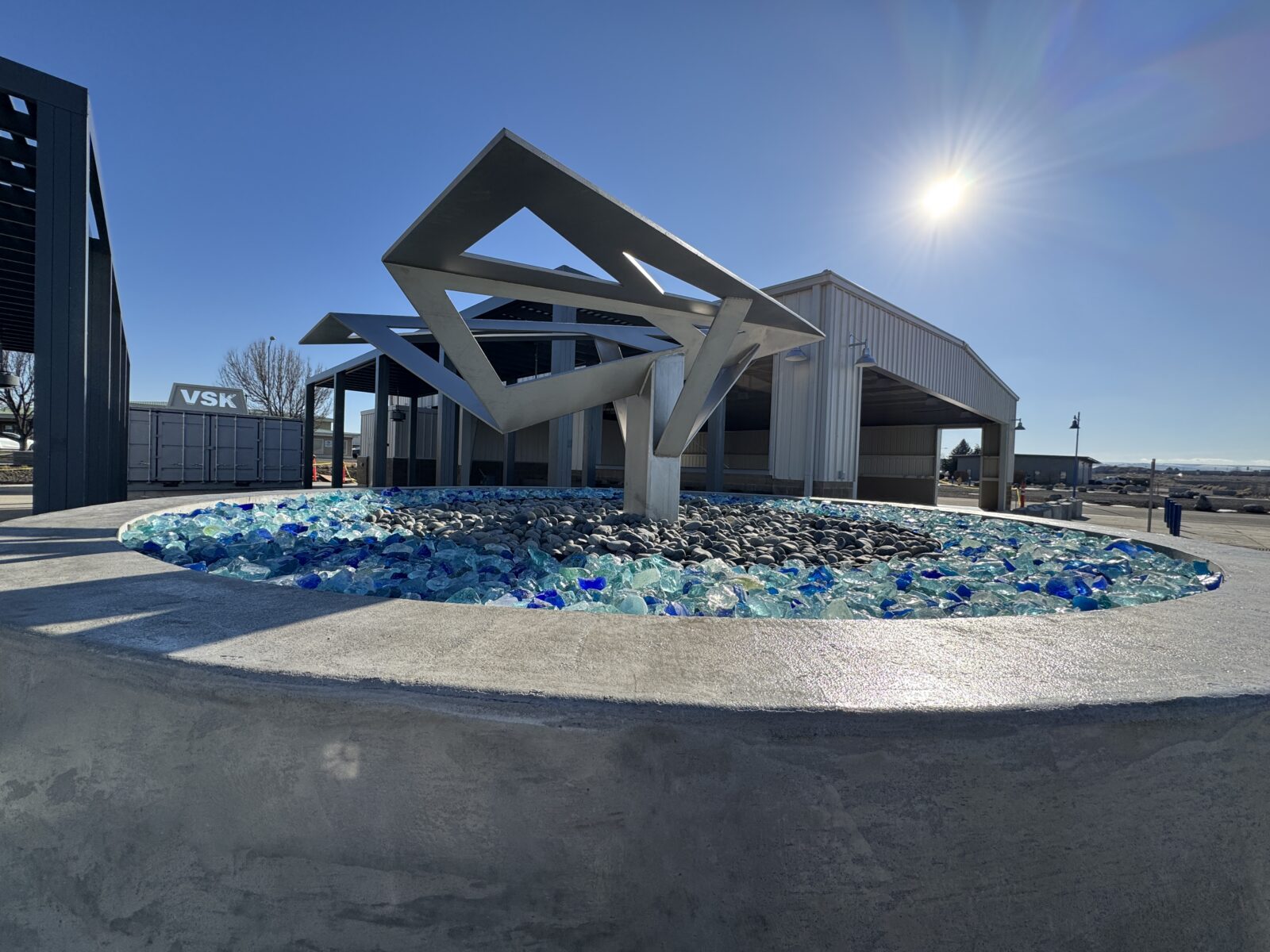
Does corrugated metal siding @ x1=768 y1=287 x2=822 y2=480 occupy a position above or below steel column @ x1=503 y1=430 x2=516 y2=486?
above

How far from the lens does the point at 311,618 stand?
6.23 ft

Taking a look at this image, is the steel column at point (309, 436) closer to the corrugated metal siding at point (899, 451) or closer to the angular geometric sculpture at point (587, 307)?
the angular geometric sculpture at point (587, 307)

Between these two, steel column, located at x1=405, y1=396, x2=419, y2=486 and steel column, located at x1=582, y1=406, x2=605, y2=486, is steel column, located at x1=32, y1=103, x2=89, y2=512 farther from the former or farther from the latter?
steel column, located at x1=405, y1=396, x2=419, y2=486

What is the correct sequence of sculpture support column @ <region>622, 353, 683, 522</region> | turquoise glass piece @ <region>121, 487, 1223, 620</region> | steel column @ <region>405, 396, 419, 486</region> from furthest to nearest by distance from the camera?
steel column @ <region>405, 396, 419, 486</region>
sculpture support column @ <region>622, 353, 683, 522</region>
turquoise glass piece @ <region>121, 487, 1223, 620</region>

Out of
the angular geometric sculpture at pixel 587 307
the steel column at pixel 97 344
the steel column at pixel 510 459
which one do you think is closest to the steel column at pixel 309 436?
the steel column at pixel 510 459

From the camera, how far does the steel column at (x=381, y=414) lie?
15609 millimetres

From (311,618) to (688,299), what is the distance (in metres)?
4.94

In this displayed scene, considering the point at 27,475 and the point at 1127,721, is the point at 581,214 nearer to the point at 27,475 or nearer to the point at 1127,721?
the point at 1127,721

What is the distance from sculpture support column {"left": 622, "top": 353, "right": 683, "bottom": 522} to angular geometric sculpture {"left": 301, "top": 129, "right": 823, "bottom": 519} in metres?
0.02

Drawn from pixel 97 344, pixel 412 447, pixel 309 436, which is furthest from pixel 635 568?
pixel 412 447

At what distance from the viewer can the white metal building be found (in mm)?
13055

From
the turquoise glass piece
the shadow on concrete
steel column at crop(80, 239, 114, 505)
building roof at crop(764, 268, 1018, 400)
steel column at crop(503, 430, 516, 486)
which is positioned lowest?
the turquoise glass piece

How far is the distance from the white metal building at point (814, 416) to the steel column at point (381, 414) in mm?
1560

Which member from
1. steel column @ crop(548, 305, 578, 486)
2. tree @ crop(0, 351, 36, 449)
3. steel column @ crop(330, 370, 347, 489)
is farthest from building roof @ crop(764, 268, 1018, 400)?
tree @ crop(0, 351, 36, 449)
